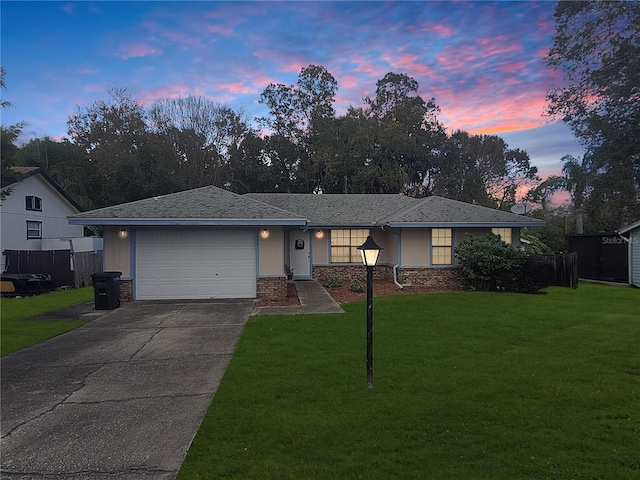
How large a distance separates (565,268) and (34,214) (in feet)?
95.8

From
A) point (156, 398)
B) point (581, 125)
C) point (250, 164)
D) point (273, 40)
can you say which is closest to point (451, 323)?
point (156, 398)

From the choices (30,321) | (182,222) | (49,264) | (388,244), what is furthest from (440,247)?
(49,264)

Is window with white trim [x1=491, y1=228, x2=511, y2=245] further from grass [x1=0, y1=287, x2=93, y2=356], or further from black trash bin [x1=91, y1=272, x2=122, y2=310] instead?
grass [x1=0, y1=287, x2=93, y2=356]

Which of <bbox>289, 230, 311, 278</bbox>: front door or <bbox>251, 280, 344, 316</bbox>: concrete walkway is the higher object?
<bbox>289, 230, 311, 278</bbox>: front door

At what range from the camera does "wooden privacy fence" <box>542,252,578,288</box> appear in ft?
53.6

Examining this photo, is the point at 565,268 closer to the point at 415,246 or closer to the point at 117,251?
the point at 415,246

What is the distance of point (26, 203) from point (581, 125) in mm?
34117

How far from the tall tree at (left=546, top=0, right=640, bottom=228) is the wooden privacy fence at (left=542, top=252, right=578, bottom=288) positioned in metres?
10.7

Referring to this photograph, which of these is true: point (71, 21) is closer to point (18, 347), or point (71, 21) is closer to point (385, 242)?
point (18, 347)

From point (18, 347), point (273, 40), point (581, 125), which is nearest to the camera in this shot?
point (18, 347)

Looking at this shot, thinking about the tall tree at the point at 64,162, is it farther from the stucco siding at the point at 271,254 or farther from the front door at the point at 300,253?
the stucco siding at the point at 271,254

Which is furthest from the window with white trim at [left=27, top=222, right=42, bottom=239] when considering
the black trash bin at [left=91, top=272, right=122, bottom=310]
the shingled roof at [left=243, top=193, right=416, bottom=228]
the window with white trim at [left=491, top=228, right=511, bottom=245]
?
the window with white trim at [left=491, top=228, right=511, bottom=245]

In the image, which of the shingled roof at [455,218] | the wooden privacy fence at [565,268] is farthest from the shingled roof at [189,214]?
the wooden privacy fence at [565,268]

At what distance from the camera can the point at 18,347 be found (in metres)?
8.16
